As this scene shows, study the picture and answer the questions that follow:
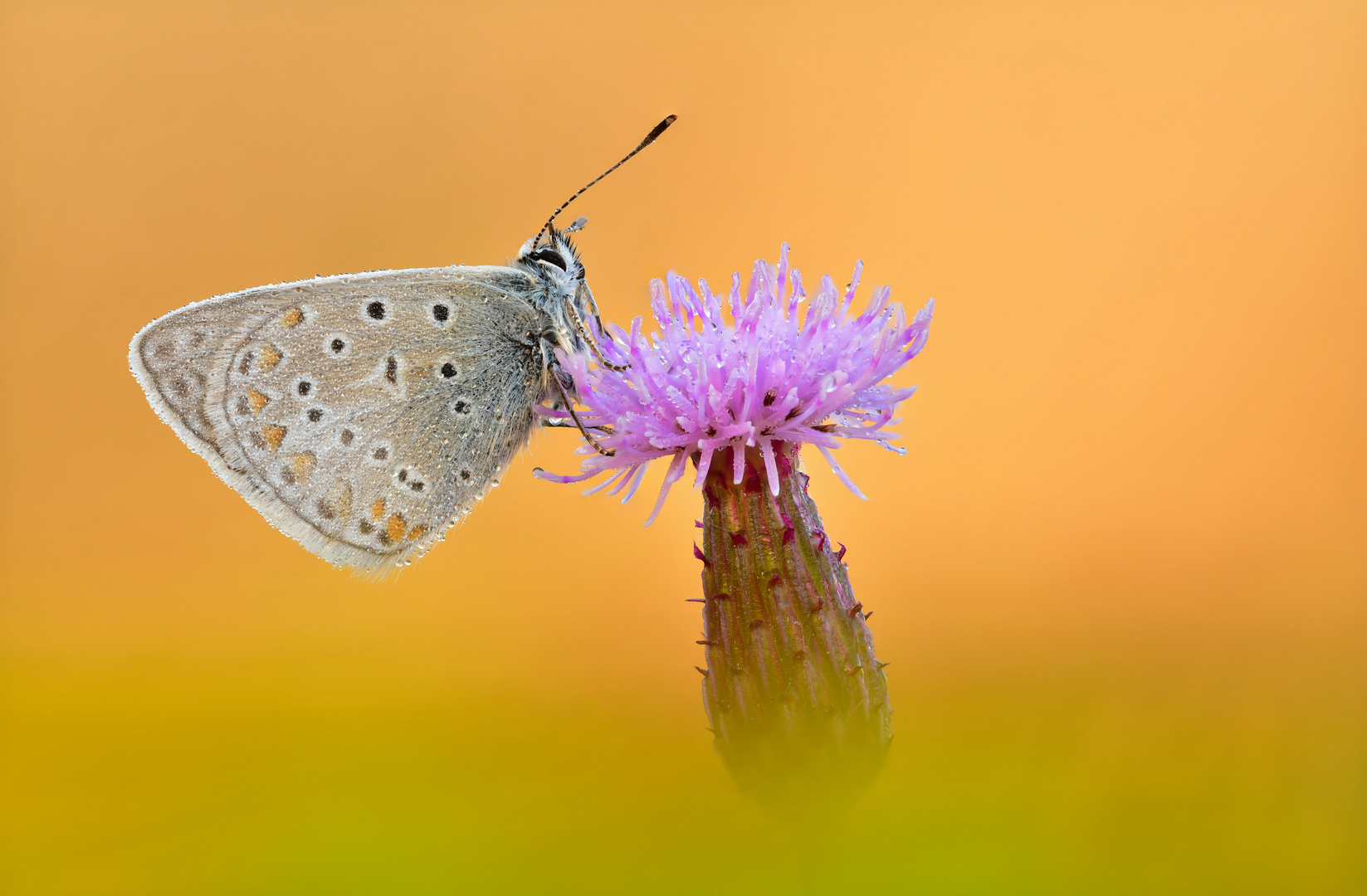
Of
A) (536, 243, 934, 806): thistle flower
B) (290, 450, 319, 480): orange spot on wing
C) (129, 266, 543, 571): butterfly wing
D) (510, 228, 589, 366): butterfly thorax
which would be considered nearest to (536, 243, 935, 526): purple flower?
(536, 243, 934, 806): thistle flower

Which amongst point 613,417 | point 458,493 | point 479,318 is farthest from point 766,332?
point 458,493

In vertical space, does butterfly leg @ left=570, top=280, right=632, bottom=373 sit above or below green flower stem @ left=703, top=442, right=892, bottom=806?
above

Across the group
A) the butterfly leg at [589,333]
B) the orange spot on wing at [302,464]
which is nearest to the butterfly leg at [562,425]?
the butterfly leg at [589,333]

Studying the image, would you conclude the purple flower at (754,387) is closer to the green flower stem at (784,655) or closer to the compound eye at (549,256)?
the green flower stem at (784,655)

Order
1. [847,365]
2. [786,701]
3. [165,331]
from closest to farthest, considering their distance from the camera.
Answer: [786,701], [847,365], [165,331]

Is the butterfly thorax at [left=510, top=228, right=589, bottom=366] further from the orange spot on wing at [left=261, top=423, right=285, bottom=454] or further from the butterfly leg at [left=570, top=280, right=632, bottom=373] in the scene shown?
the orange spot on wing at [left=261, top=423, right=285, bottom=454]

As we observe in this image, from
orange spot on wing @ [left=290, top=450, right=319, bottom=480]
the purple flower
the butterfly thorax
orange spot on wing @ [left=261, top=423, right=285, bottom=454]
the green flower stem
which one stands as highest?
the butterfly thorax

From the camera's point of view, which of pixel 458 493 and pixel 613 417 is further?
pixel 458 493

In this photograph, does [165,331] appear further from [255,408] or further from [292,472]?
[292,472]
